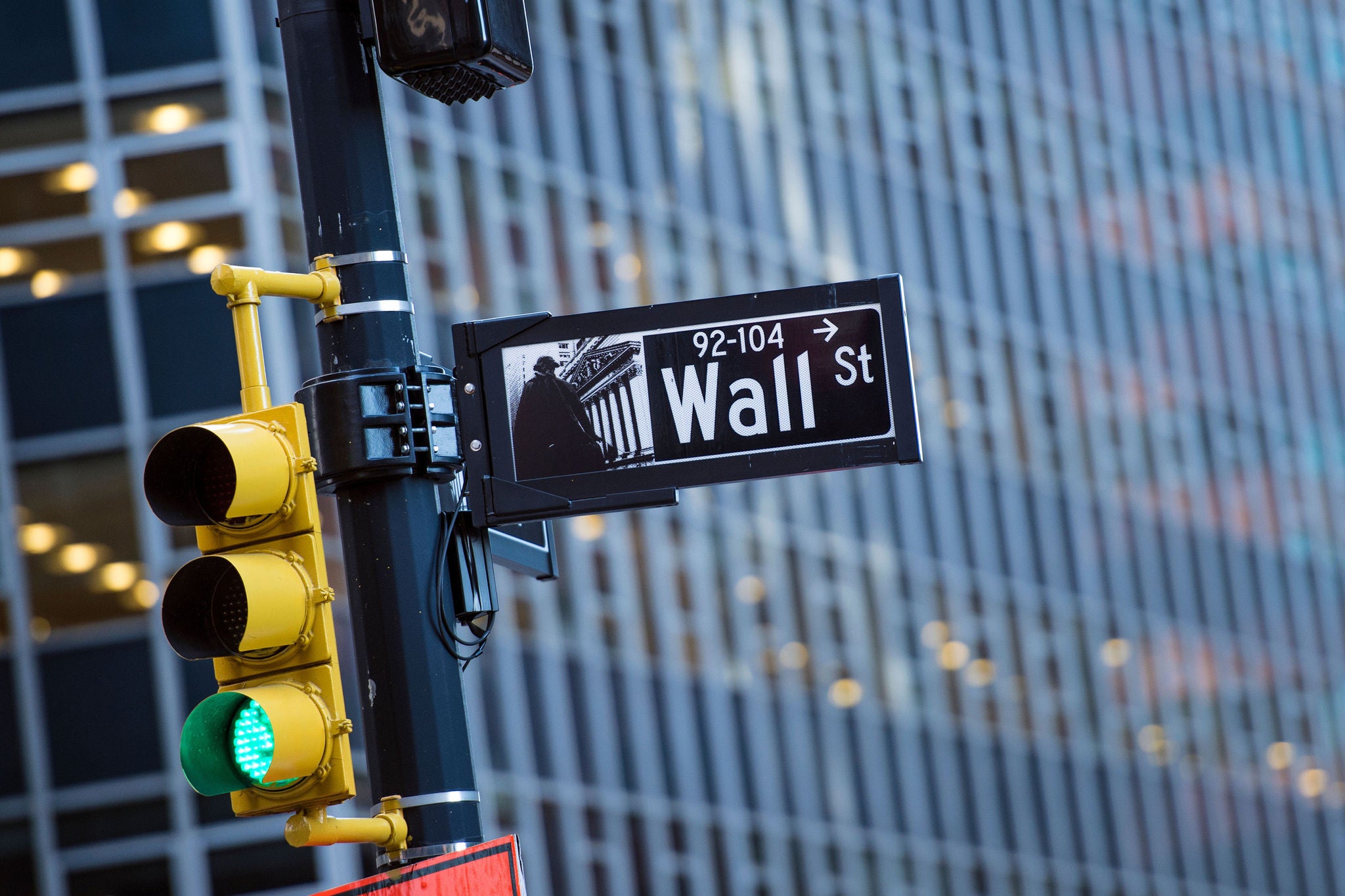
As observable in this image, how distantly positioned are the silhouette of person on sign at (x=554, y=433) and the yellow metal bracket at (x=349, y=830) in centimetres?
90

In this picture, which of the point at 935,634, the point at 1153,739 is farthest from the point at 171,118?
the point at 1153,739

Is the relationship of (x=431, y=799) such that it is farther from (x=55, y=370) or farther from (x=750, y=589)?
(x=750, y=589)

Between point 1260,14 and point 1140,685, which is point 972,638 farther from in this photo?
point 1260,14

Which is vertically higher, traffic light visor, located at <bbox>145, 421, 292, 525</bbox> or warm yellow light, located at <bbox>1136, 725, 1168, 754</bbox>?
traffic light visor, located at <bbox>145, 421, 292, 525</bbox>

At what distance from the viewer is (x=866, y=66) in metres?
29.8

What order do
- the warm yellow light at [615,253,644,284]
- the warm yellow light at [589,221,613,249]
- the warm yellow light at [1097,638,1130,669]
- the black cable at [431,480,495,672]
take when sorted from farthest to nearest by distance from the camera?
the warm yellow light at [1097,638,1130,669], the warm yellow light at [615,253,644,284], the warm yellow light at [589,221,613,249], the black cable at [431,480,495,672]

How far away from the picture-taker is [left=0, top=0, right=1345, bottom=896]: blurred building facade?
1917 centimetres

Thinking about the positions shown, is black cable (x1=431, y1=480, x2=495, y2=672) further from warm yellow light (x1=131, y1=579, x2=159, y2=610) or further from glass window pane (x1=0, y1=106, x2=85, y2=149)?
glass window pane (x1=0, y1=106, x2=85, y2=149)

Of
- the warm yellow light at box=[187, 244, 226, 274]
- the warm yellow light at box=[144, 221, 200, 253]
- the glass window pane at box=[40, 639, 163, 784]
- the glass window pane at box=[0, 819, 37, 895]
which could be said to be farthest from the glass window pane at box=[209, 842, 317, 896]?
the warm yellow light at box=[144, 221, 200, 253]

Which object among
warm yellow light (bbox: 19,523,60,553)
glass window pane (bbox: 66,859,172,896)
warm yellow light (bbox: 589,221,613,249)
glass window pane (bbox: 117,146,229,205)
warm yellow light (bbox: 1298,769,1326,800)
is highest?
glass window pane (bbox: 117,146,229,205)

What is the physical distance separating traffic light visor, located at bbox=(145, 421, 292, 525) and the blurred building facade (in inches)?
561

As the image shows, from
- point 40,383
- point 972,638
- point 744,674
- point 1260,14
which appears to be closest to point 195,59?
point 40,383

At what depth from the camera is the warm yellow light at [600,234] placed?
24562 mm

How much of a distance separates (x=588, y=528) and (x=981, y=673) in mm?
8548
